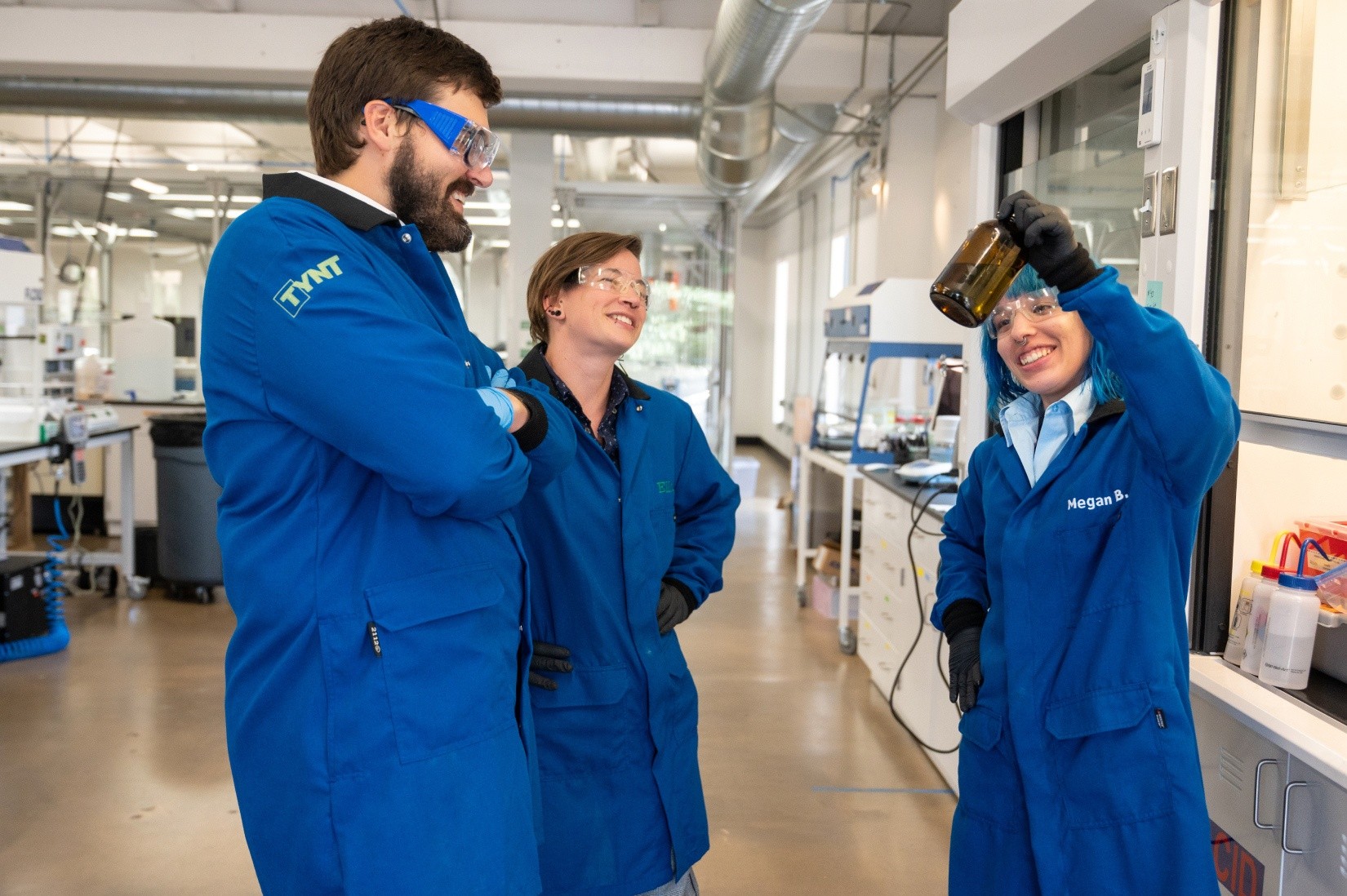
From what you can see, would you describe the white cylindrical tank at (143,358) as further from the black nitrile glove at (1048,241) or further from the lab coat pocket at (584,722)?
the black nitrile glove at (1048,241)

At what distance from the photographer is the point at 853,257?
8.11 m

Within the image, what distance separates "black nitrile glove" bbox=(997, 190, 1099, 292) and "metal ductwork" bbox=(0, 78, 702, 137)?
5584 mm

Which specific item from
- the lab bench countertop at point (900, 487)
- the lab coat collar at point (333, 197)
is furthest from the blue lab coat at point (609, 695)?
the lab bench countertop at point (900, 487)

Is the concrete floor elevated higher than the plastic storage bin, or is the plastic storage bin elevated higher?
the plastic storage bin

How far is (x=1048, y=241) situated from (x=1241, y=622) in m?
1.05

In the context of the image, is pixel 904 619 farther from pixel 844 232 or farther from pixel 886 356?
pixel 844 232

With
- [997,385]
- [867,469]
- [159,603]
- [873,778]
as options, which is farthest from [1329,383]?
[159,603]

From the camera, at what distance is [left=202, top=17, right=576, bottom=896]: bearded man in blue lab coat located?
1115 mm

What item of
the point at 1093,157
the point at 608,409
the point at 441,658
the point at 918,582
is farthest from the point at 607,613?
the point at 918,582

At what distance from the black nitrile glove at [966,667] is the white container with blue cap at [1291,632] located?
21.9 inches

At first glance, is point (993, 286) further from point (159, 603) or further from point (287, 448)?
point (159, 603)

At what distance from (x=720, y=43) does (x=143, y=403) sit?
189 inches

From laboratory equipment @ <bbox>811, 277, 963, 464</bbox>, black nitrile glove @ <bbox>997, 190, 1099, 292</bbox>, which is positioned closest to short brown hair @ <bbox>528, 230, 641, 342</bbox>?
black nitrile glove @ <bbox>997, 190, 1099, 292</bbox>

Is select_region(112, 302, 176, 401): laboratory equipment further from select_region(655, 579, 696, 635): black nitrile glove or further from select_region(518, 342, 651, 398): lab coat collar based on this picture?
select_region(655, 579, 696, 635): black nitrile glove
